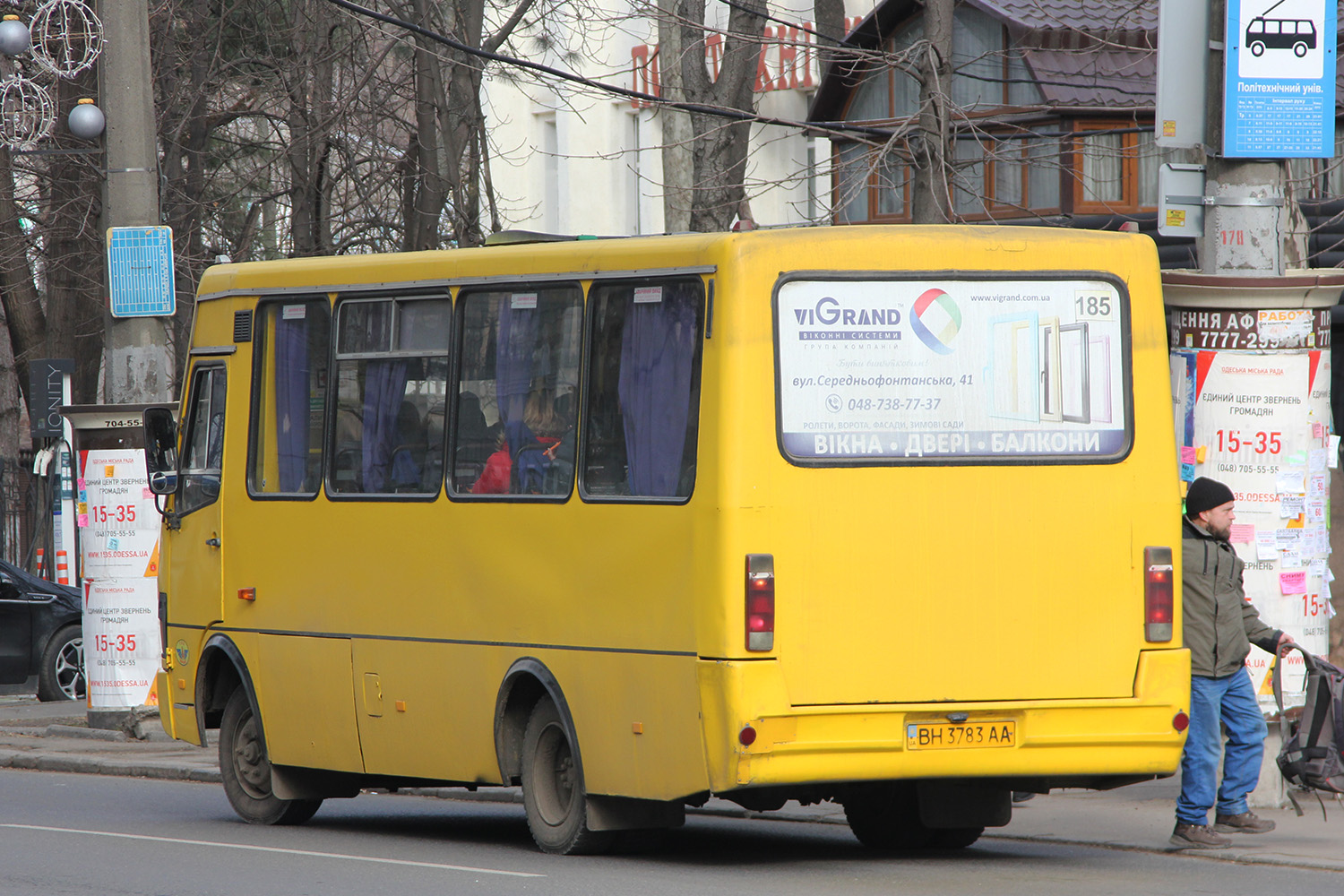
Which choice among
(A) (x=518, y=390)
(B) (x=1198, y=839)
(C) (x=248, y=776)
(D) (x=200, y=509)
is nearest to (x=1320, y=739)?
(B) (x=1198, y=839)

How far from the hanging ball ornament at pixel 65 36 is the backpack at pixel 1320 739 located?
33.5 ft

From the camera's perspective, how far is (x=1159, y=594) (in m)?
9.20

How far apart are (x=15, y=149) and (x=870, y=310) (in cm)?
1333

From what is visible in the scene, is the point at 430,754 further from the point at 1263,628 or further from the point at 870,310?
the point at 1263,628

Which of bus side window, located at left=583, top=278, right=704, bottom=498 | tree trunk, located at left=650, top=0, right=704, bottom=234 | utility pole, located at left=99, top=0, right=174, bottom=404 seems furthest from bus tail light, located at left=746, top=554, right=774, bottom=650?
tree trunk, located at left=650, top=0, right=704, bottom=234

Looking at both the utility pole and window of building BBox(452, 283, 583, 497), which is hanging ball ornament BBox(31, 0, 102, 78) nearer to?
the utility pole

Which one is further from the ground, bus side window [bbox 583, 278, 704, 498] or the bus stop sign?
the bus stop sign

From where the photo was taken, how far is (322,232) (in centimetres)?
2512

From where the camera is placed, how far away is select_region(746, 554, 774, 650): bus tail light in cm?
864

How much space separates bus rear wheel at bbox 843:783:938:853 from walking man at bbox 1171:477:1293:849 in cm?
122

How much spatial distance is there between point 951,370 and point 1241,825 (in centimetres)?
282

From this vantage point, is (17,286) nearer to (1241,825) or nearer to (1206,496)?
(1206,496)

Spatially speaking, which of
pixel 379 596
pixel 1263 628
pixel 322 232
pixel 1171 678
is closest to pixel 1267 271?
pixel 1263 628

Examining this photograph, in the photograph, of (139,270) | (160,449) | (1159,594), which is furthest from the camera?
(139,270)
